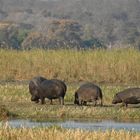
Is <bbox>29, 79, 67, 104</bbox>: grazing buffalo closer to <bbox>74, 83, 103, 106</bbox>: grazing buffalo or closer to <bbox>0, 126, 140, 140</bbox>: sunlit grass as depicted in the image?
<bbox>74, 83, 103, 106</bbox>: grazing buffalo

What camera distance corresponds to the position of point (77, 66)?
2784 cm

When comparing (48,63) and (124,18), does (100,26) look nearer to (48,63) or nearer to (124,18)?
(124,18)

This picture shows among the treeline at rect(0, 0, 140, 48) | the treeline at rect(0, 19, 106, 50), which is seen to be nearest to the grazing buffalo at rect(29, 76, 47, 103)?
the treeline at rect(0, 19, 106, 50)

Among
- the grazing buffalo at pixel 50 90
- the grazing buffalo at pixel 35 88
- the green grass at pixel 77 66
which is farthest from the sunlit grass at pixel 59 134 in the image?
the green grass at pixel 77 66

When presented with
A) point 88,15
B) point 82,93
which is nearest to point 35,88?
point 82,93

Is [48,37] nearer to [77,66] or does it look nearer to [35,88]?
[77,66]

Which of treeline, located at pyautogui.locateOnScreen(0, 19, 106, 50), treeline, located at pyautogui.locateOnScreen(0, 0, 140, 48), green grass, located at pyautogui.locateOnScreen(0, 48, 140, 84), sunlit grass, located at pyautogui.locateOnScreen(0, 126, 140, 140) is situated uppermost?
treeline, located at pyautogui.locateOnScreen(0, 0, 140, 48)

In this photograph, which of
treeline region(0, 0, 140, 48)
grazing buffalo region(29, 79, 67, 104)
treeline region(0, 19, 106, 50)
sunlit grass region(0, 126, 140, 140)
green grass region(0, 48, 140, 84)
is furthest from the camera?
treeline region(0, 0, 140, 48)

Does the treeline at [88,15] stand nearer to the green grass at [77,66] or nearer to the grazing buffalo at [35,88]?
the green grass at [77,66]

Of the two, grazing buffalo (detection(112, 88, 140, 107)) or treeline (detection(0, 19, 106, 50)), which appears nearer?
grazing buffalo (detection(112, 88, 140, 107))

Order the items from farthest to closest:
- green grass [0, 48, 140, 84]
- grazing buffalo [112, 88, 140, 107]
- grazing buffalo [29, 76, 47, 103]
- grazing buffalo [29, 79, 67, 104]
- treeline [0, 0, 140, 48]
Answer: treeline [0, 0, 140, 48] → green grass [0, 48, 140, 84] → grazing buffalo [29, 76, 47, 103] → grazing buffalo [29, 79, 67, 104] → grazing buffalo [112, 88, 140, 107]

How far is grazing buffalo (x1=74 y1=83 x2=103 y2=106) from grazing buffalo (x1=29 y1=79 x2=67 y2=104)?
1.36ft

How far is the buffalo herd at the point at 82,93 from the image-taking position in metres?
19.2

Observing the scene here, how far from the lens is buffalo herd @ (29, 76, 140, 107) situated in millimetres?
19156
